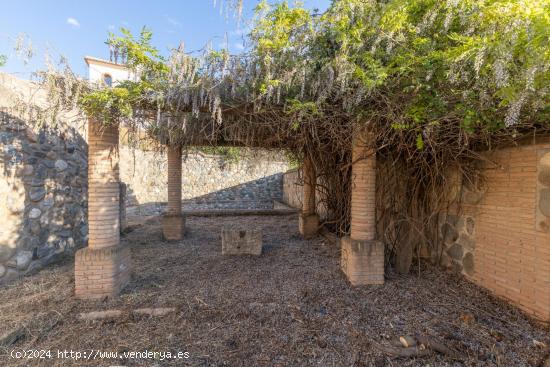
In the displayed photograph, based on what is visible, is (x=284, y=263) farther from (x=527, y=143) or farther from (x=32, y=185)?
(x=32, y=185)

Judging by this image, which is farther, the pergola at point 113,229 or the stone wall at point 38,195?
the stone wall at point 38,195

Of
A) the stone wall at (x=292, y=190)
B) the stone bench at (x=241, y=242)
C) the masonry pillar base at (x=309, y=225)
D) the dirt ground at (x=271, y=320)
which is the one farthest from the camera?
the stone wall at (x=292, y=190)

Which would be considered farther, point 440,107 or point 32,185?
point 32,185

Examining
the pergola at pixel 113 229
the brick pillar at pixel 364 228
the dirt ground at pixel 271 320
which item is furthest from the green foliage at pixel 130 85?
the brick pillar at pixel 364 228

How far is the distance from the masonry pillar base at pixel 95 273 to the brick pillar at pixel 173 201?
312 centimetres

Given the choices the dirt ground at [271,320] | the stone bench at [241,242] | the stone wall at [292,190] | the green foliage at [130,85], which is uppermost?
the green foliage at [130,85]

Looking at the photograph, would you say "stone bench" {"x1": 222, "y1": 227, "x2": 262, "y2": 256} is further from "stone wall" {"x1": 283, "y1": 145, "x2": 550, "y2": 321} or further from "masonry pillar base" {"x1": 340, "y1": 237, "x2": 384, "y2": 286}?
"stone wall" {"x1": 283, "y1": 145, "x2": 550, "y2": 321}

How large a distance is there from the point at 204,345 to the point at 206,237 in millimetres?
4298

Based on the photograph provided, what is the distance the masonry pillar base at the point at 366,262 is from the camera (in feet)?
11.5

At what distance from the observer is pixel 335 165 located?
6.10 metres

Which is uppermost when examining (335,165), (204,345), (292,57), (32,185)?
(292,57)

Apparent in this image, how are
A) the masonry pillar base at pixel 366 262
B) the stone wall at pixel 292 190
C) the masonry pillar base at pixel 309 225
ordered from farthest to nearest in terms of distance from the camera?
the stone wall at pixel 292 190
the masonry pillar base at pixel 309 225
the masonry pillar base at pixel 366 262

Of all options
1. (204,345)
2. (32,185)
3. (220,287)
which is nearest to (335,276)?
(220,287)

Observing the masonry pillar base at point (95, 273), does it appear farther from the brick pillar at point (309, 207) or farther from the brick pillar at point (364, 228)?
the brick pillar at point (309, 207)
